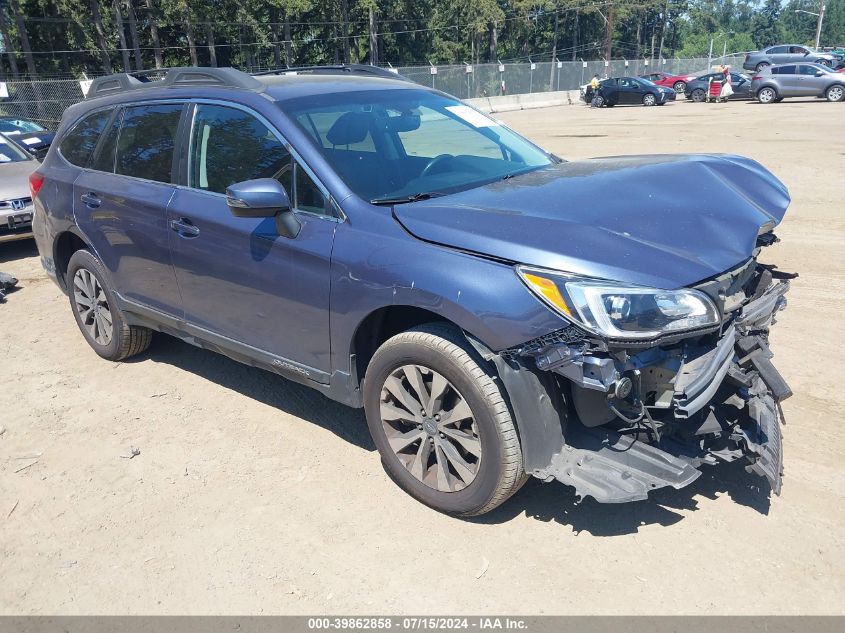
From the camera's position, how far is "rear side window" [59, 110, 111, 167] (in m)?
4.96

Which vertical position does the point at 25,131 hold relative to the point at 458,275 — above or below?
below

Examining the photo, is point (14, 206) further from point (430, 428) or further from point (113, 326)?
point (430, 428)

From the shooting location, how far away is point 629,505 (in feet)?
10.9

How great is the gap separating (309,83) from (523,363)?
7.42ft

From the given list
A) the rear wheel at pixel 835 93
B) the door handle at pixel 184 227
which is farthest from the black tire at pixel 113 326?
the rear wheel at pixel 835 93

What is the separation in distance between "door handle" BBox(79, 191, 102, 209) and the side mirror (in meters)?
1.84

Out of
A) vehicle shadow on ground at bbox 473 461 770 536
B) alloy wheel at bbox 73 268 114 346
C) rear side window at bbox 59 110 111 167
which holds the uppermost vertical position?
rear side window at bbox 59 110 111 167

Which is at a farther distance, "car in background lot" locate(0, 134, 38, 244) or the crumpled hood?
"car in background lot" locate(0, 134, 38, 244)

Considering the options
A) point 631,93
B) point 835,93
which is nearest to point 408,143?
point 835,93

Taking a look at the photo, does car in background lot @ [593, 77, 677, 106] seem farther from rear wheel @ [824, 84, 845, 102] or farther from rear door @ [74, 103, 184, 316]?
rear door @ [74, 103, 184, 316]

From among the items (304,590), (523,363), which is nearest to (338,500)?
(304,590)

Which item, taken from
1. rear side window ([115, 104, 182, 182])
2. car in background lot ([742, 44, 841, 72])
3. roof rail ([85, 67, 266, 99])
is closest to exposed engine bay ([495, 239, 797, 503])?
roof rail ([85, 67, 266, 99])

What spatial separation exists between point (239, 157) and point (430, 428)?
1.85 m

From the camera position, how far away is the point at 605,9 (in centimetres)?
8325
